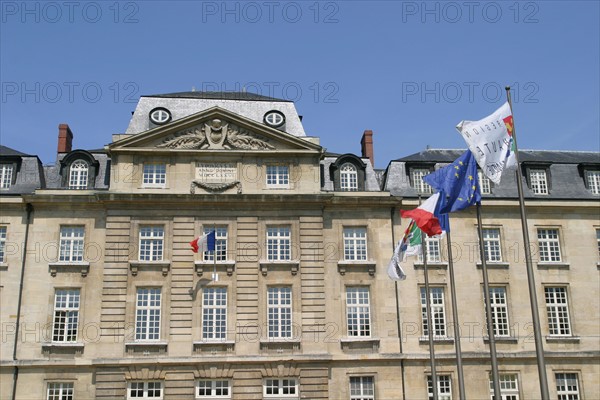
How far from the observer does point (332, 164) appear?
3556 centimetres

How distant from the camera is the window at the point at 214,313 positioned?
105ft

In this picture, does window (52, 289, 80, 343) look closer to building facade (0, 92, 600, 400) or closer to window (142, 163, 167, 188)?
building facade (0, 92, 600, 400)

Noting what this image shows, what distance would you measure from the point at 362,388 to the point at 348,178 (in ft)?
33.4

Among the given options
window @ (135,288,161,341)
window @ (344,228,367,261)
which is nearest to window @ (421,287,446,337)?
window @ (344,228,367,261)

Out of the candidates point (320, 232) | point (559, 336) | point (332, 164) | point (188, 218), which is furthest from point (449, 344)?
point (188, 218)

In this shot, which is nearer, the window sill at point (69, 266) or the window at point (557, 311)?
the window sill at point (69, 266)

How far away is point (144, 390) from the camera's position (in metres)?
31.0

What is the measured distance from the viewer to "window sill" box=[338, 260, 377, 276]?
110 feet

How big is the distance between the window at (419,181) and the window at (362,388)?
32.0 feet

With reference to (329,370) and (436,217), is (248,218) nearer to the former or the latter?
(329,370)

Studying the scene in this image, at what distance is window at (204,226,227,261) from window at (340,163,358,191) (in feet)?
20.9

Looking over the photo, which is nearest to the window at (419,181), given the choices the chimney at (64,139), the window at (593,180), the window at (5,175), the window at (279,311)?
the window at (593,180)

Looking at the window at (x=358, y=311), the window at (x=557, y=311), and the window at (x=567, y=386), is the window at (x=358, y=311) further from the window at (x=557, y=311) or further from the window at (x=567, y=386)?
the window at (x=567, y=386)

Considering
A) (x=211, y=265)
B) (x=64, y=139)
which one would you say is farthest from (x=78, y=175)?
(x=211, y=265)
